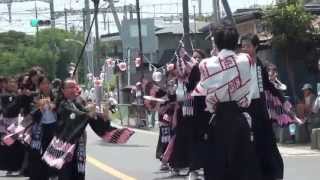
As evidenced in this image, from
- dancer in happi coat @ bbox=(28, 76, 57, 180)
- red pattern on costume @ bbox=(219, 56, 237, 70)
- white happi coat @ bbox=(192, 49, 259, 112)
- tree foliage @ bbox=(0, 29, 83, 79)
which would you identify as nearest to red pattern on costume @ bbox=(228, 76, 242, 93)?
white happi coat @ bbox=(192, 49, 259, 112)

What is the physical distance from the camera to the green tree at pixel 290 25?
→ 21.6m

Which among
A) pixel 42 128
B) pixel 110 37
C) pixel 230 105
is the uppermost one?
pixel 230 105

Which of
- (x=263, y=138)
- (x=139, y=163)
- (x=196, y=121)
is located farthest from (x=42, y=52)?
(x=263, y=138)

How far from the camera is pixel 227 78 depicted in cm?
733

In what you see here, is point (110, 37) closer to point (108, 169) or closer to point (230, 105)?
point (108, 169)

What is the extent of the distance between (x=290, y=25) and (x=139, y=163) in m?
7.31

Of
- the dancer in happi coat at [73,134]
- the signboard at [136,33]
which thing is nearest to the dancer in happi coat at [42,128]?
the dancer in happi coat at [73,134]

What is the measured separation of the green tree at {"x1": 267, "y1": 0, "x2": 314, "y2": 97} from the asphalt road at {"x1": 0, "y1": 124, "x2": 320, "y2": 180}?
430cm

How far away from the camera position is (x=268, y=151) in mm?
7887

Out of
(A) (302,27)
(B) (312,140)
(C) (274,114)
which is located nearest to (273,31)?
(A) (302,27)

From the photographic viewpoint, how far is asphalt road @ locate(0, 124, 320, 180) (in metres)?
13.6

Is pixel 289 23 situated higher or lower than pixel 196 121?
higher

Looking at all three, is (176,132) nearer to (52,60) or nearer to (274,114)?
(274,114)

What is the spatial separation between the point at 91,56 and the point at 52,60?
1122 inches
